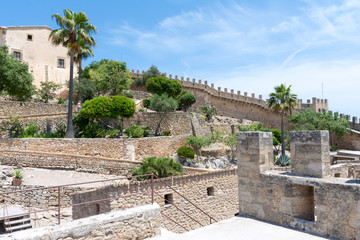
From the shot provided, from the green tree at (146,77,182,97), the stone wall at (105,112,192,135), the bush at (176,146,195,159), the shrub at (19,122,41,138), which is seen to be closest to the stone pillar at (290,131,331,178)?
the bush at (176,146,195,159)

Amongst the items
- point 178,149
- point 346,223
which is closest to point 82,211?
point 346,223

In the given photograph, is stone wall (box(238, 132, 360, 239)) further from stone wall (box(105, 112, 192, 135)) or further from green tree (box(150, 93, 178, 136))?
stone wall (box(105, 112, 192, 135))

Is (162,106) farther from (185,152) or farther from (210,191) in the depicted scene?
(210,191)

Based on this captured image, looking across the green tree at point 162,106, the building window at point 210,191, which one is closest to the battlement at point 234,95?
the green tree at point 162,106

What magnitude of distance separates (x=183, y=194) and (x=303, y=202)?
6.91 meters

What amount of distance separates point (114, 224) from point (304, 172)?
4.23 meters

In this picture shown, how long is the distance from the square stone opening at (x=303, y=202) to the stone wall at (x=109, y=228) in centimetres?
307

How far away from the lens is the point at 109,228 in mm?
5883

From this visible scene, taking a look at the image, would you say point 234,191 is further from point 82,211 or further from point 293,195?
point 293,195

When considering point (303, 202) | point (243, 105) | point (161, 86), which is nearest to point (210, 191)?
point (303, 202)

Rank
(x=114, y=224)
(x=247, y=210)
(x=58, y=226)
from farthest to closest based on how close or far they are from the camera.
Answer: (x=247, y=210)
(x=114, y=224)
(x=58, y=226)

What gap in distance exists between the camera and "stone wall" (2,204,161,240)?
5191mm

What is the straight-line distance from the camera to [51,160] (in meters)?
17.4

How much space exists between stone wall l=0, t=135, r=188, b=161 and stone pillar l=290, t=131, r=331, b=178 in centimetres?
1704
